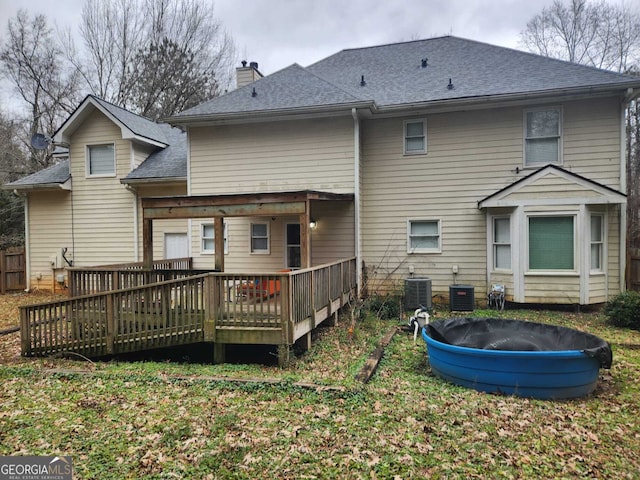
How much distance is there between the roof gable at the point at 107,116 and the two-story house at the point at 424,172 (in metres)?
0.07

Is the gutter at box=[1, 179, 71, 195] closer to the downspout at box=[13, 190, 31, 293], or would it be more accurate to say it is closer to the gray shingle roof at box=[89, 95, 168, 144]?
the downspout at box=[13, 190, 31, 293]

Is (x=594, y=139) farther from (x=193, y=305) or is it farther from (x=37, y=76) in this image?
(x=37, y=76)

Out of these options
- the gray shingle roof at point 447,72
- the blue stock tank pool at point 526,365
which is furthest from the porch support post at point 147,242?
the gray shingle roof at point 447,72

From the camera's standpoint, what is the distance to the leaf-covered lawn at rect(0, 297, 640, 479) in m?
3.53

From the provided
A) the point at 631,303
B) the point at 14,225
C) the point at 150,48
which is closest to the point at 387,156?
the point at 631,303

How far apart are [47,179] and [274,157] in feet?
28.8

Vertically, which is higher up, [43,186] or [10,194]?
[10,194]

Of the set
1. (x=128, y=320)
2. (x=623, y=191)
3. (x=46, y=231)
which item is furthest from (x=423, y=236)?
(x=46, y=231)

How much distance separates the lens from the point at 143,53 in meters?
25.2

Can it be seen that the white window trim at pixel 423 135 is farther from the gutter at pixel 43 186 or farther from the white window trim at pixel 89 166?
the gutter at pixel 43 186

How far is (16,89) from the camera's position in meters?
23.8

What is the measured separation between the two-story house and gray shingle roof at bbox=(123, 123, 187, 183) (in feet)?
0.29

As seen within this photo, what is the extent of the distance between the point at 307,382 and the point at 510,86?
9502mm

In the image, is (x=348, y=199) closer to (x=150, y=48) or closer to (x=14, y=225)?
(x=14, y=225)
